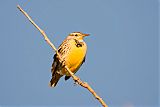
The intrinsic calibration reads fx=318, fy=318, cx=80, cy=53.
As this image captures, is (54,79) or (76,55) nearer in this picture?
(76,55)

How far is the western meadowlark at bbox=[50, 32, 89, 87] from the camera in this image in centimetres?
764

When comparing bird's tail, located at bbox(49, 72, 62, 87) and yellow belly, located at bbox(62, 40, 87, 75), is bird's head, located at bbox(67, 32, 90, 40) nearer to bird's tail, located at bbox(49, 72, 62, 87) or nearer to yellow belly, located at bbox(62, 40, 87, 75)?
yellow belly, located at bbox(62, 40, 87, 75)

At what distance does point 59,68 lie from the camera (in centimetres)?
761

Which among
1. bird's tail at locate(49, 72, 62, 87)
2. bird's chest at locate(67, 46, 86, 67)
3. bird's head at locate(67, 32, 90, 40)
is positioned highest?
bird's head at locate(67, 32, 90, 40)

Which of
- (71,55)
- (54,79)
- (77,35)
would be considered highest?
(77,35)

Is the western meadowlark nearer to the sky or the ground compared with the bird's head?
nearer to the ground

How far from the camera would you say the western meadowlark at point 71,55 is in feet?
25.1

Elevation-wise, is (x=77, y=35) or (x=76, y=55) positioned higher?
(x=77, y=35)

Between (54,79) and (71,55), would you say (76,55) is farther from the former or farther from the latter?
(54,79)

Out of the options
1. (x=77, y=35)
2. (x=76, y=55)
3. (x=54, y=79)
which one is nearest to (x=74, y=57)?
(x=76, y=55)

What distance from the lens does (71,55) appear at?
25.2ft

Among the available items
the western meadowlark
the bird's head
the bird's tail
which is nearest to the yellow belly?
the western meadowlark

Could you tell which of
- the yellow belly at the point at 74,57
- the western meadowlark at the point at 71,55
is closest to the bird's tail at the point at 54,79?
the western meadowlark at the point at 71,55

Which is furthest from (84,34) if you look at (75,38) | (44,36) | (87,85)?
(87,85)
